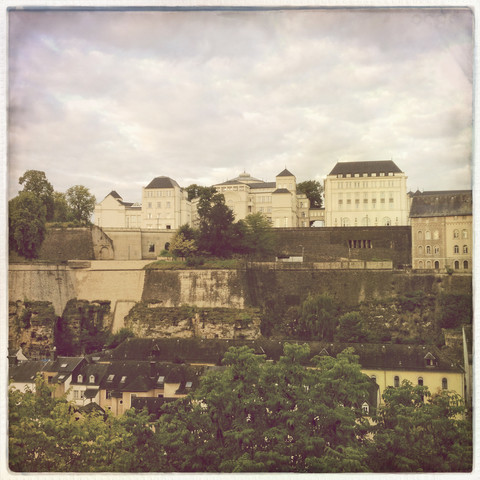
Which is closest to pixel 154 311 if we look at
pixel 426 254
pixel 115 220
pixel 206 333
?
pixel 206 333

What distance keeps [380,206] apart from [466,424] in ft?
38.1

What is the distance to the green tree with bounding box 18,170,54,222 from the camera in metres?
7.35

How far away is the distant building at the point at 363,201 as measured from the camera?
51.6 ft

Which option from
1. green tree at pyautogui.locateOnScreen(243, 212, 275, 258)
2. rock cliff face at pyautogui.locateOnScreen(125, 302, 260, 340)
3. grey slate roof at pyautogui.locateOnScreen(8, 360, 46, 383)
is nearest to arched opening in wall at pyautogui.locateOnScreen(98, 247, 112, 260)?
rock cliff face at pyautogui.locateOnScreen(125, 302, 260, 340)

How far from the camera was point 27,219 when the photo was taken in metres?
10.9

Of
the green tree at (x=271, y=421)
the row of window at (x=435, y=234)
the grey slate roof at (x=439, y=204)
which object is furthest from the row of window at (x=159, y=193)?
the green tree at (x=271, y=421)

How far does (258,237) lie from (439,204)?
6.78 m

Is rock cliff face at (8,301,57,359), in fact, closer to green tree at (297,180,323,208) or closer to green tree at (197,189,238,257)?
green tree at (197,189,238,257)

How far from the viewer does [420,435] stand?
6.24 metres

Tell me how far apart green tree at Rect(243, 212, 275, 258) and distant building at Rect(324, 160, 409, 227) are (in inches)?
93.7

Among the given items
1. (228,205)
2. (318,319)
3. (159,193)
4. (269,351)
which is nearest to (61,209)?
(159,193)

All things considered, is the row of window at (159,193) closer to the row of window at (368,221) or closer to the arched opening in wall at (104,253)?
the arched opening in wall at (104,253)

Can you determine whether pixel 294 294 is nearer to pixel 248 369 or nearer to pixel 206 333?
pixel 206 333

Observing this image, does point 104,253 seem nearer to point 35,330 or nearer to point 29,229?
point 35,330
